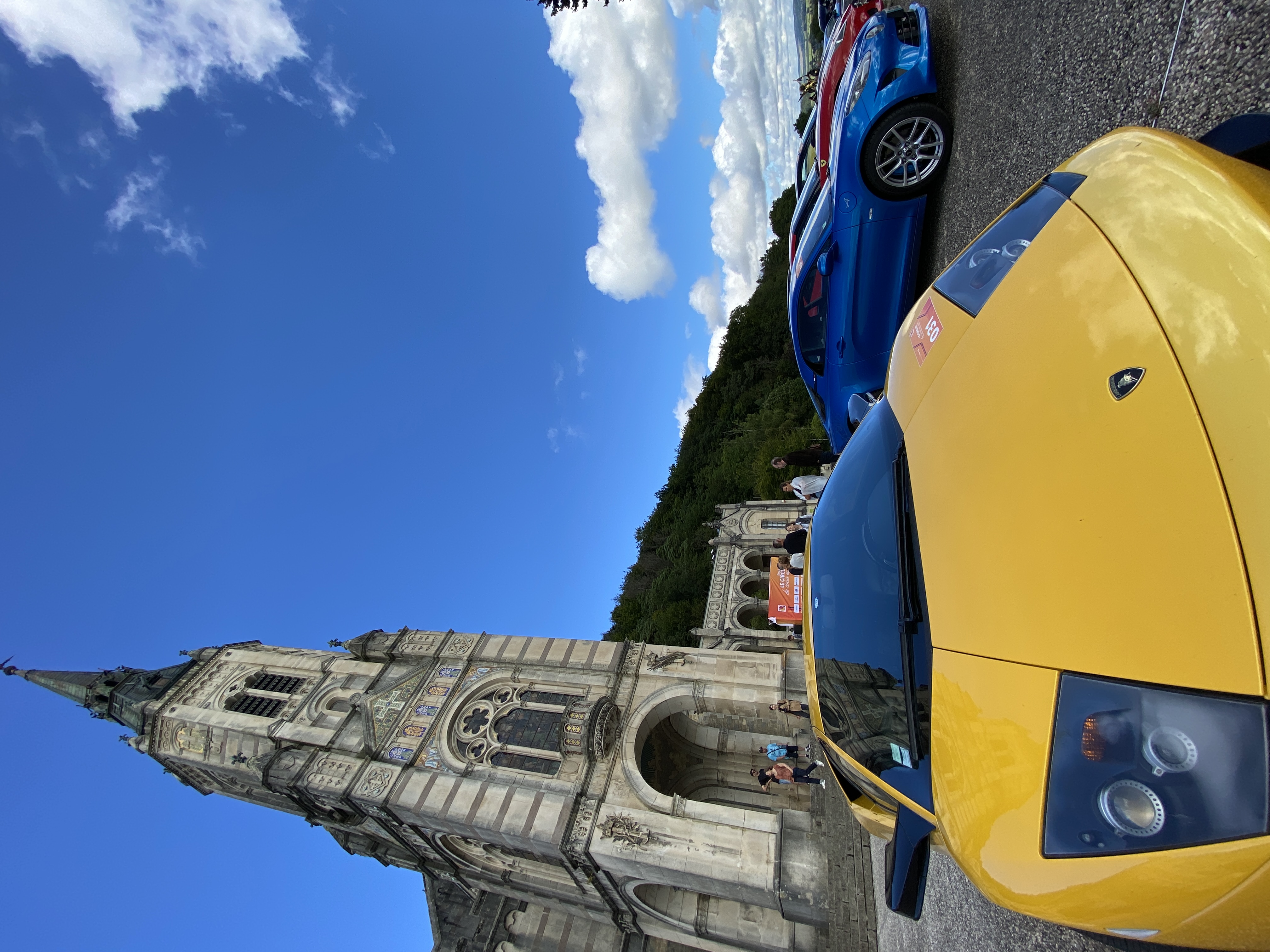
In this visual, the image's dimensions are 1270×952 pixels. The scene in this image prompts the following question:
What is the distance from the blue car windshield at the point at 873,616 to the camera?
3.24 m

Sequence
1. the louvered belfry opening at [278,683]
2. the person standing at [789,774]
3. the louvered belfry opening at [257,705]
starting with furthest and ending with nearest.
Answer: the louvered belfry opening at [278,683]
the louvered belfry opening at [257,705]
the person standing at [789,774]

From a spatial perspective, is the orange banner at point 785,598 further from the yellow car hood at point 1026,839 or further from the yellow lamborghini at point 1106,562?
the yellow car hood at point 1026,839

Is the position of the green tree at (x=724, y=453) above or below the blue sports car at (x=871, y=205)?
above

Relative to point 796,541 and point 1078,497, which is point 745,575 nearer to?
point 796,541

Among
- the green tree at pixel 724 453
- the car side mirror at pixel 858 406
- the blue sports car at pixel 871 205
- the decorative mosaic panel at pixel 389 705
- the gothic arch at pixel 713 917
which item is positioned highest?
the green tree at pixel 724 453

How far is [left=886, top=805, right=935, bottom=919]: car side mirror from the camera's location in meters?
3.47

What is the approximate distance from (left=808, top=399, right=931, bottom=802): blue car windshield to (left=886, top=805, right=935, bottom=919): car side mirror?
0.24 meters

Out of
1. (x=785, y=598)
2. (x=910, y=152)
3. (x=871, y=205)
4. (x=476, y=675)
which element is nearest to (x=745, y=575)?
(x=785, y=598)

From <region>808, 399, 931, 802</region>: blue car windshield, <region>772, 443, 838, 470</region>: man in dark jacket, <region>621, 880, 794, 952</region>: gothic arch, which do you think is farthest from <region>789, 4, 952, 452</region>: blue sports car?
<region>621, 880, 794, 952</region>: gothic arch

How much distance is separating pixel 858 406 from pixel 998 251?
4726 mm

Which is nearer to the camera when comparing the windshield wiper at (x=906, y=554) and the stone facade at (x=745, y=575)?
the windshield wiper at (x=906, y=554)

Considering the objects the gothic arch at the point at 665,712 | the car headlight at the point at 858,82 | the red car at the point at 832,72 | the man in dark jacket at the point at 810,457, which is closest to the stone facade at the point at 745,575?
the gothic arch at the point at 665,712

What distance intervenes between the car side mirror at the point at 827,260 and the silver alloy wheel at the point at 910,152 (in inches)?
39.0

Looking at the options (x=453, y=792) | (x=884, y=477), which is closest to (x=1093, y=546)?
(x=884, y=477)
